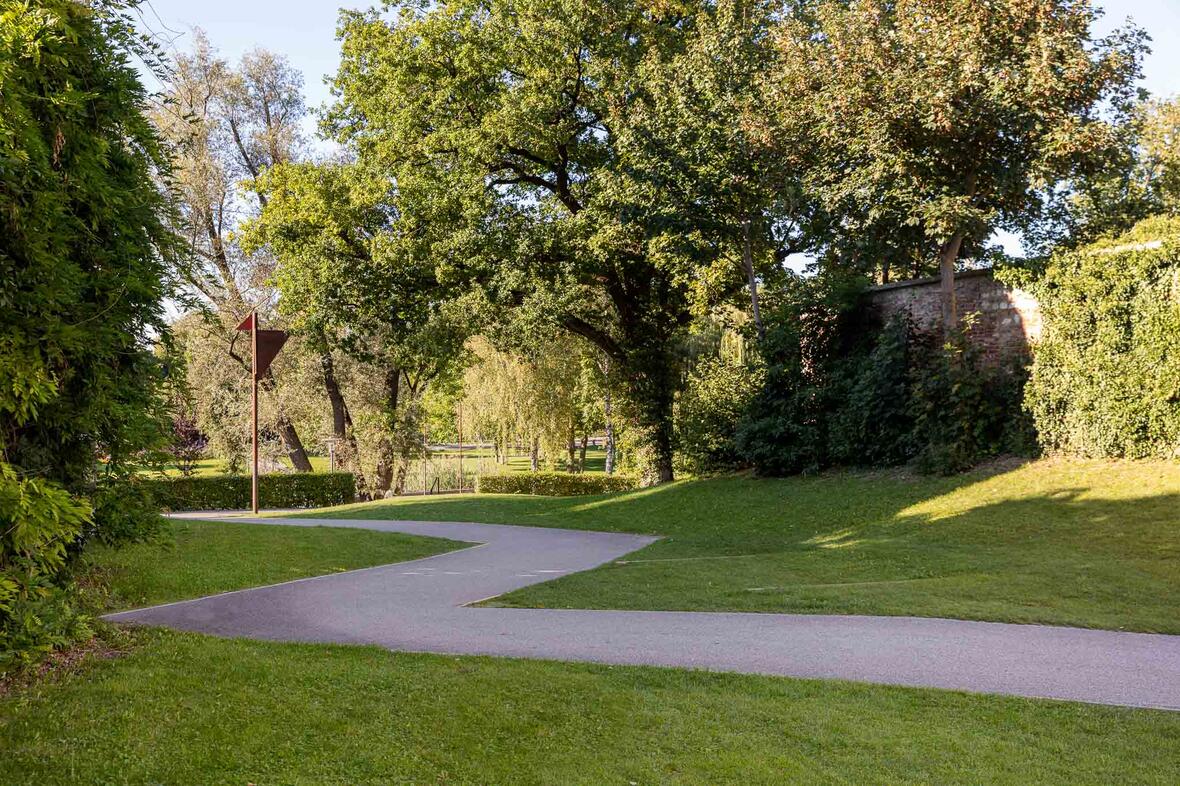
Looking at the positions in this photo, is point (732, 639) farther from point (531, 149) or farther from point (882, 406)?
point (531, 149)

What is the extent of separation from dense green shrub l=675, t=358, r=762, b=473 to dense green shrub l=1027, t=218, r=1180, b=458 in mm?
7253

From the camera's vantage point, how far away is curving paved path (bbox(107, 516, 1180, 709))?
6273 mm

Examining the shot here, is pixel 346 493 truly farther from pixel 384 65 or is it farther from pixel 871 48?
pixel 871 48

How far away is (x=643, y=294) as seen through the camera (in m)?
25.1

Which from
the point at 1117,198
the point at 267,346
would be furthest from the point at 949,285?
the point at 267,346

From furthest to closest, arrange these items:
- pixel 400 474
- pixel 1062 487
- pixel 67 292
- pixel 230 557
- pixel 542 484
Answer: pixel 542 484 < pixel 400 474 < pixel 1062 487 < pixel 230 557 < pixel 67 292

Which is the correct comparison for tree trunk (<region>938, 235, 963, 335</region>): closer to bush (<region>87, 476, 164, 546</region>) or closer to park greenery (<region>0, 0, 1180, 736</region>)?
park greenery (<region>0, 0, 1180, 736</region>)

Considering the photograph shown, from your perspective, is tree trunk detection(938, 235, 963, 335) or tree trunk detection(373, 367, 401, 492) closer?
tree trunk detection(938, 235, 963, 335)

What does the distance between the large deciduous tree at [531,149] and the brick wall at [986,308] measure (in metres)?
5.19

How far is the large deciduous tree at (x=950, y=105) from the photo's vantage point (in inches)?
634

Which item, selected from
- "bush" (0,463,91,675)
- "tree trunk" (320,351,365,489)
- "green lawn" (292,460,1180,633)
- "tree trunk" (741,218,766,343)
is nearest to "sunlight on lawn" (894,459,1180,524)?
"green lawn" (292,460,1180,633)

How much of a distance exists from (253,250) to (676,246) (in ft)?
47.9

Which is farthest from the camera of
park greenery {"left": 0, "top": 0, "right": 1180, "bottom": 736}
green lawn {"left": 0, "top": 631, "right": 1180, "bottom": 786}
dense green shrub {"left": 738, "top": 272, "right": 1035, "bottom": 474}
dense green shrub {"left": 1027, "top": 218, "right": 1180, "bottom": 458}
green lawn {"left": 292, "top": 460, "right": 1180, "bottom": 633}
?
dense green shrub {"left": 738, "top": 272, "right": 1035, "bottom": 474}

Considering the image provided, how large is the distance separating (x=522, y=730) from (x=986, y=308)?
53.1 ft
